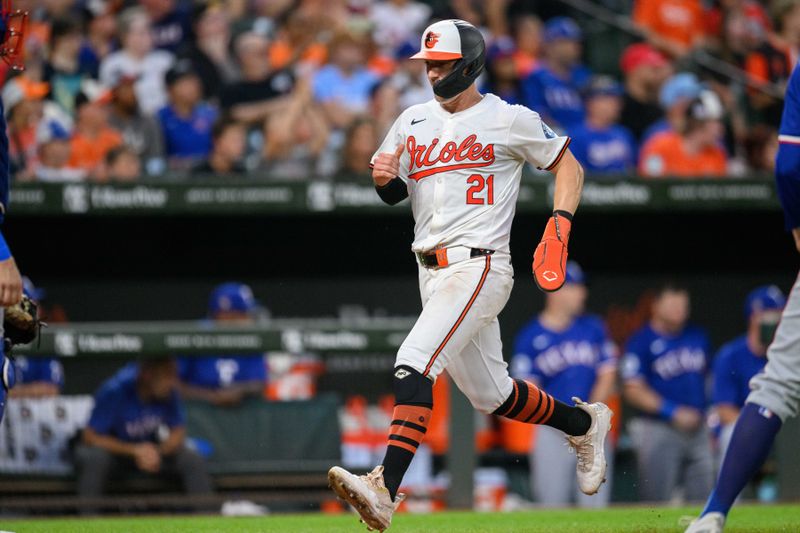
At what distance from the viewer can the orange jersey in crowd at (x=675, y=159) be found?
356 inches

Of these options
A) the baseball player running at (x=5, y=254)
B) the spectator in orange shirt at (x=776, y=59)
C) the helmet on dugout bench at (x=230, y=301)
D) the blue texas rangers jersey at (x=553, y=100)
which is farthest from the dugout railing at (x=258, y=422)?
the spectator in orange shirt at (x=776, y=59)

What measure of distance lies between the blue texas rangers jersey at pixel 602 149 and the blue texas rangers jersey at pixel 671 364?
4.56 feet

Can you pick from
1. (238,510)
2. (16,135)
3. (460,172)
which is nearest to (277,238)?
(16,135)

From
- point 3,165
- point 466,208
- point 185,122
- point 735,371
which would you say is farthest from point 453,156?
point 185,122

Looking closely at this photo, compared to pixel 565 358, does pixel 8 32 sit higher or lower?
higher

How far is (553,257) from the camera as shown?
4.42 meters

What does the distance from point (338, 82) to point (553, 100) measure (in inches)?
67.0

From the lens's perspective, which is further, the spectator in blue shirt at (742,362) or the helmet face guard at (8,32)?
the spectator in blue shirt at (742,362)

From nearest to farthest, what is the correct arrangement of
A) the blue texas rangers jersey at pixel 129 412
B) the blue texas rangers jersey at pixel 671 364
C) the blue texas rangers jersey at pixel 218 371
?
the blue texas rangers jersey at pixel 129 412, the blue texas rangers jersey at pixel 218 371, the blue texas rangers jersey at pixel 671 364

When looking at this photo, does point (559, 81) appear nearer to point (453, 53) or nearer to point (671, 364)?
point (671, 364)

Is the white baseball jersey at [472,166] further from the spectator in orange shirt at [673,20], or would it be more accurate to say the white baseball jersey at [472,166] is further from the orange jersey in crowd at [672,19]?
the orange jersey in crowd at [672,19]

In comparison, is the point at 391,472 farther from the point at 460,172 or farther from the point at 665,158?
the point at 665,158

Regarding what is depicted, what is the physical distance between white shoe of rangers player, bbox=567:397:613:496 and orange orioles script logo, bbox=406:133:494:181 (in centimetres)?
115

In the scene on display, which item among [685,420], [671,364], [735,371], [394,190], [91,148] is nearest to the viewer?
[394,190]
